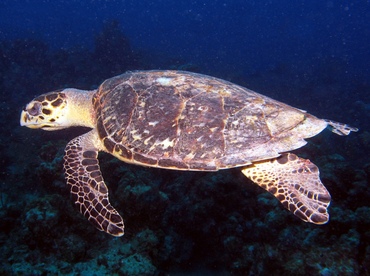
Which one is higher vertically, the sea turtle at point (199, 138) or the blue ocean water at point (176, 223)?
the sea turtle at point (199, 138)

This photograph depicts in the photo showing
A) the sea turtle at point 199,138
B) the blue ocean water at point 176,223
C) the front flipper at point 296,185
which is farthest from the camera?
the blue ocean water at point 176,223

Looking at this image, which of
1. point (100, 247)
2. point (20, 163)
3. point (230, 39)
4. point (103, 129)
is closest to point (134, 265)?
point (100, 247)

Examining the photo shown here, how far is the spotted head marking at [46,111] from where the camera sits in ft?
12.3

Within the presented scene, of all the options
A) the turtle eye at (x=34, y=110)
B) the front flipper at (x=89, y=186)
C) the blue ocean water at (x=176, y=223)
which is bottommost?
the blue ocean water at (x=176, y=223)

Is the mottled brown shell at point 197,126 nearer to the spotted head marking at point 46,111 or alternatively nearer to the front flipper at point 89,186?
the front flipper at point 89,186

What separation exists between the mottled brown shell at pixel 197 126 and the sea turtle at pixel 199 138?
1 centimetres

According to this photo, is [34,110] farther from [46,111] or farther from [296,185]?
[296,185]

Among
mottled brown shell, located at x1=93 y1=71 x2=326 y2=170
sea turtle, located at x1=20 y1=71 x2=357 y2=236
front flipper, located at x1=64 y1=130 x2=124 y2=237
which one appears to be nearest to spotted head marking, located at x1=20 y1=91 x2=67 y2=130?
front flipper, located at x1=64 y1=130 x2=124 y2=237

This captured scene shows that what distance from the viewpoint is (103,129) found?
3.20 m

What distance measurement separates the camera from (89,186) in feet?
9.65

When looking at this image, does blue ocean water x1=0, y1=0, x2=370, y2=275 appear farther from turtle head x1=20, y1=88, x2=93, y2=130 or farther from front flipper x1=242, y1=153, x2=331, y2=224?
turtle head x1=20, y1=88, x2=93, y2=130

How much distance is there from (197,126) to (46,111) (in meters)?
2.79

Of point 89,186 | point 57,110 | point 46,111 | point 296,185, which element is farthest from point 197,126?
point 46,111

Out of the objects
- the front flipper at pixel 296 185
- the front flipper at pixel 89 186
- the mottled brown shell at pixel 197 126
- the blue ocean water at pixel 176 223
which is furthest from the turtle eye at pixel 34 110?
the front flipper at pixel 296 185
